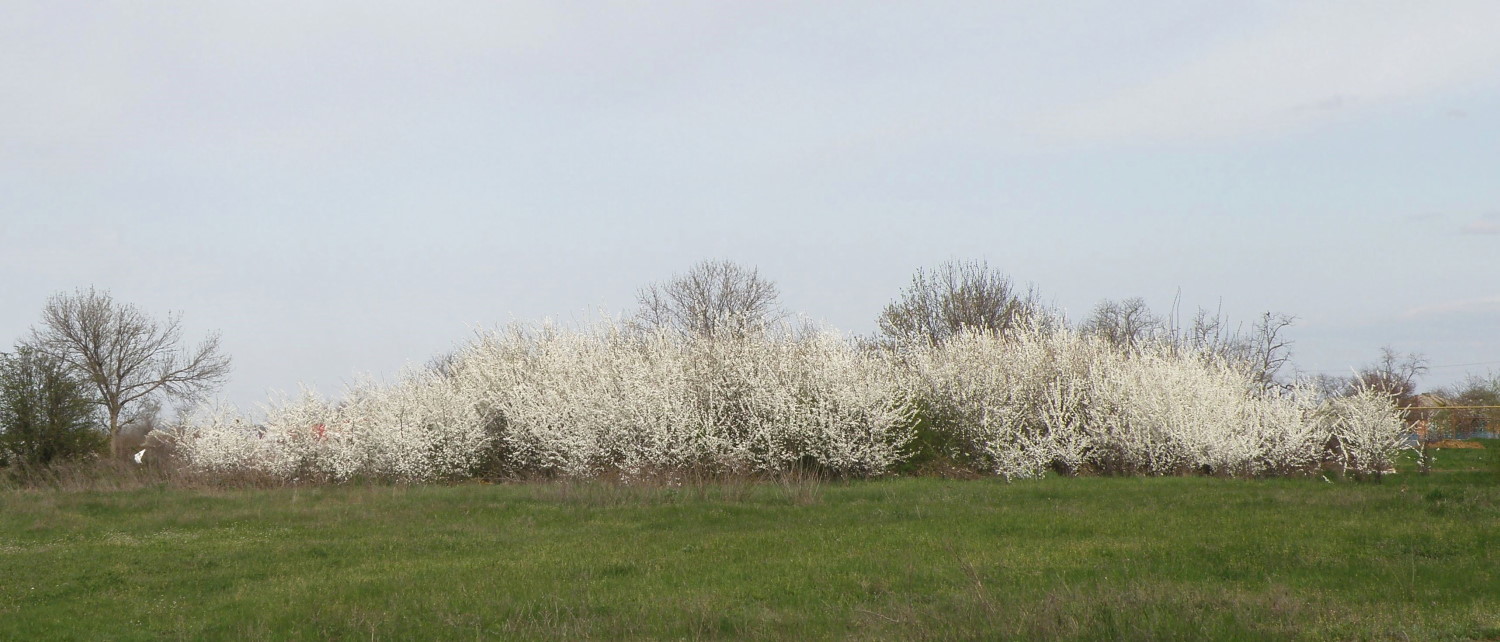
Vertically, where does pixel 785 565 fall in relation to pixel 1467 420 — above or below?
below

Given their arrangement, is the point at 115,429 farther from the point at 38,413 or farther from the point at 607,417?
the point at 607,417

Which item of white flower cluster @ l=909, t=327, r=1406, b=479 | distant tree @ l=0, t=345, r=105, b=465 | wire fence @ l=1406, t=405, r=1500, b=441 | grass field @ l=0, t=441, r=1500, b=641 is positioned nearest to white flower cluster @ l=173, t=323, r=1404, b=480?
white flower cluster @ l=909, t=327, r=1406, b=479

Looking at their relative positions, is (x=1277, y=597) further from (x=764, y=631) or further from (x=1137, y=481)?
(x=1137, y=481)

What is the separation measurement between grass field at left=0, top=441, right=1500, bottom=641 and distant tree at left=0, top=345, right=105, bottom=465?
13.6m

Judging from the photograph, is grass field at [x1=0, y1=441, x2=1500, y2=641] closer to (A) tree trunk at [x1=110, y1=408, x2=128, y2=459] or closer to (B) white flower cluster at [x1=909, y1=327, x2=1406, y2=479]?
(B) white flower cluster at [x1=909, y1=327, x2=1406, y2=479]

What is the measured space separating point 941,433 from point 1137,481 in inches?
307

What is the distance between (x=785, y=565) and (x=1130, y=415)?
17.4 metres

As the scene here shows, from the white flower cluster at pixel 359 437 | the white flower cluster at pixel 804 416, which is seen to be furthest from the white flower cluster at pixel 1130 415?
the white flower cluster at pixel 359 437

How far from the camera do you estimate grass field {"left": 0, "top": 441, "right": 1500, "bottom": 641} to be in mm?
8852

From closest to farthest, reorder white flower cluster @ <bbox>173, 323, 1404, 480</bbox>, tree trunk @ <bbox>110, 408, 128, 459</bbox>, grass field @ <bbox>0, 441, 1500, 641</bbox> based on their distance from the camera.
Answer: grass field @ <bbox>0, 441, 1500, 641</bbox>, white flower cluster @ <bbox>173, 323, 1404, 480</bbox>, tree trunk @ <bbox>110, 408, 128, 459</bbox>

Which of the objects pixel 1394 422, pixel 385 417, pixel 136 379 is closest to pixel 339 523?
pixel 385 417

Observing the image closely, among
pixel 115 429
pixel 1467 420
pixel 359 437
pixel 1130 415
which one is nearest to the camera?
pixel 1130 415

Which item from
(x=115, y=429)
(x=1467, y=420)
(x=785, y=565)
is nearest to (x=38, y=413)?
(x=115, y=429)

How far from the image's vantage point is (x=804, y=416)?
27062 millimetres
